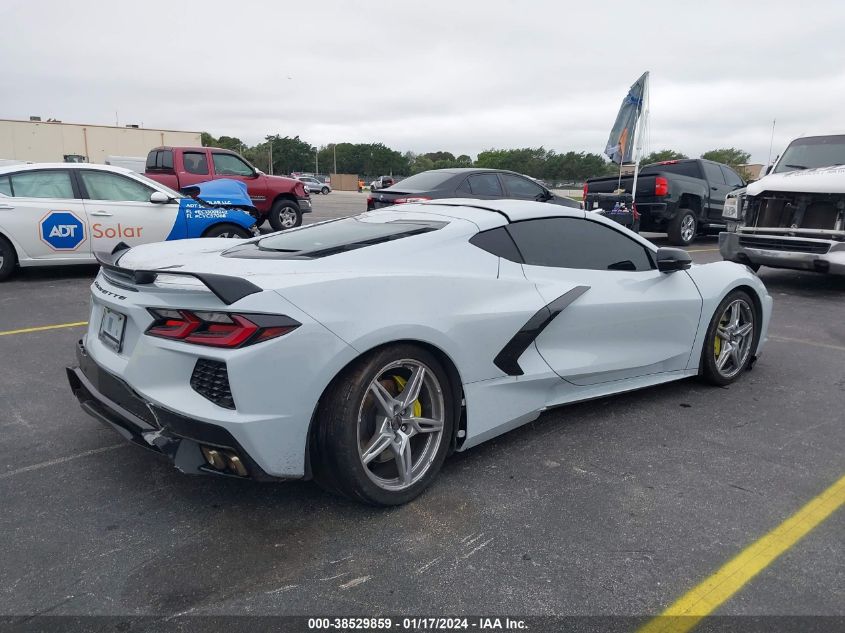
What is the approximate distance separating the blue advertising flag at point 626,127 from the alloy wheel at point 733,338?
32.5ft

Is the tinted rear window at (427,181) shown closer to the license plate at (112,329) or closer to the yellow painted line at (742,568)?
the license plate at (112,329)

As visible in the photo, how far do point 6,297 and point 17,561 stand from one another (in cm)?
576

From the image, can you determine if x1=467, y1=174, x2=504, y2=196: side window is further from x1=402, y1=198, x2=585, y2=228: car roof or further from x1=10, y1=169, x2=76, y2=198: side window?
x1=402, y1=198, x2=585, y2=228: car roof

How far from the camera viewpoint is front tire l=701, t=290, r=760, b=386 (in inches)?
175

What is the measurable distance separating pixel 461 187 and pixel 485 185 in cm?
53

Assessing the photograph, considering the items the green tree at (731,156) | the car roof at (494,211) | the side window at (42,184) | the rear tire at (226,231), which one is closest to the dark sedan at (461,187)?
the rear tire at (226,231)

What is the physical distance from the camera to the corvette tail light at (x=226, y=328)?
2.43 metres

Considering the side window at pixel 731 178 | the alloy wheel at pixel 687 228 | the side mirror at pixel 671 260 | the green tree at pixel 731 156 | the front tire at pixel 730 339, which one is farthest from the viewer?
the green tree at pixel 731 156

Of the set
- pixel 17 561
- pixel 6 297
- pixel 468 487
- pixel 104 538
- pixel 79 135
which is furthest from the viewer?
pixel 79 135

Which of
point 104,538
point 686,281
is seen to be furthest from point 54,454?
point 686,281

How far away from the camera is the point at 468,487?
304 cm

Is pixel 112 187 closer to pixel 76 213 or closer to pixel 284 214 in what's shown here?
pixel 76 213

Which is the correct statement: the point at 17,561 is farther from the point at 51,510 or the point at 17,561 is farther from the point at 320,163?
the point at 320,163

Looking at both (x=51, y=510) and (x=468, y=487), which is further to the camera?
(x=468, y=487)
